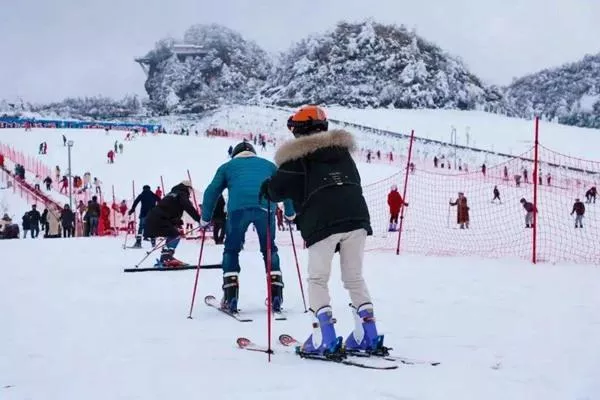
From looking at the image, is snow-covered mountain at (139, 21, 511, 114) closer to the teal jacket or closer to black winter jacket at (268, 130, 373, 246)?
the teal jacket

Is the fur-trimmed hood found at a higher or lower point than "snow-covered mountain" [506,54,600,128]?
lower

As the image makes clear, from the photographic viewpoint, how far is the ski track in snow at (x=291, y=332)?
361 centimetres

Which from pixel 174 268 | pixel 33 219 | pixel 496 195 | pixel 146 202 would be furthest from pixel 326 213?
pixel 33 219

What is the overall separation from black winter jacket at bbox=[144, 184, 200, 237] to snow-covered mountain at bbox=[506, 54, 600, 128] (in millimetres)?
100141

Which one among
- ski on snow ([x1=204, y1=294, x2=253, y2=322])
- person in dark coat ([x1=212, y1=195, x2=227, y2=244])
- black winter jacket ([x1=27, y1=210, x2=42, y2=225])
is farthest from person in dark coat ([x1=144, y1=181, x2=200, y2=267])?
black winter jacket ([x1=27, y1=210, x2=42, y2=225])

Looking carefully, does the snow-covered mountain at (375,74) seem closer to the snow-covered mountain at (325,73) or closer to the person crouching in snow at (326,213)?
the snow-covered mountain at (325,73)

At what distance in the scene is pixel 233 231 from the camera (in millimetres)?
5969

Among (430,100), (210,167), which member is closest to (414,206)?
(210,167)

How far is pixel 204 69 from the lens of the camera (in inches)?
5192

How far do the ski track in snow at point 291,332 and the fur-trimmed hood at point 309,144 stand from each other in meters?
1.12

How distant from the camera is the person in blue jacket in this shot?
233 inches

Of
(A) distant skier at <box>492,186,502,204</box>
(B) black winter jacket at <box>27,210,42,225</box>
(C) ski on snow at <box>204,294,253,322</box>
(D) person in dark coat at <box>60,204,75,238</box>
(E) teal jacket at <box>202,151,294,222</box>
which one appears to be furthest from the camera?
(A) distant skier at <box>492,186,502,204</box>

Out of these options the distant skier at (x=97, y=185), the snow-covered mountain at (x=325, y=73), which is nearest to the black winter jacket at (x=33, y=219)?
the distant skier at (x=97, y=185)

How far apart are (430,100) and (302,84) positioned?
63.8 ft
